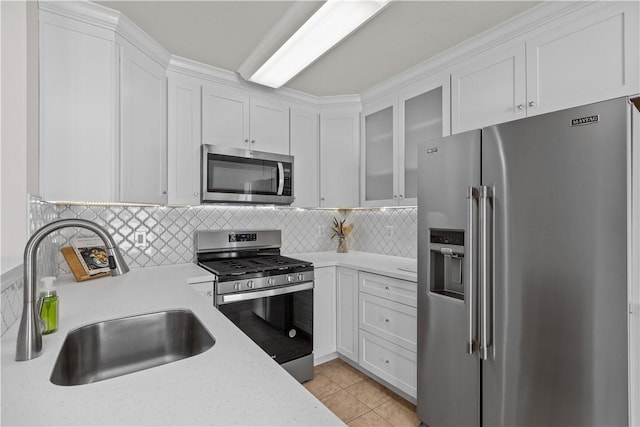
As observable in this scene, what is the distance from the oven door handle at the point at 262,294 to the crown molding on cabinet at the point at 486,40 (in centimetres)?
182

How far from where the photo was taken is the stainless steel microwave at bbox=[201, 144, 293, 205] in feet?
7.88

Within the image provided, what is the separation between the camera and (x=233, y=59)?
2291 millimetres

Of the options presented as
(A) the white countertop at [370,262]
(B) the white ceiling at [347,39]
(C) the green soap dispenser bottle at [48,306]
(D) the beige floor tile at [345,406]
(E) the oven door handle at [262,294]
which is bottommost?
(D) the beige floor tile at [345,406]

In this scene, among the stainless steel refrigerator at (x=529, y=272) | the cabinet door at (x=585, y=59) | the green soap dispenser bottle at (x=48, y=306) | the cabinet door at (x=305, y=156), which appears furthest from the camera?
the cabinet door at (x=305, y=156)

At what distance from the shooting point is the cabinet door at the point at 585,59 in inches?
56.6

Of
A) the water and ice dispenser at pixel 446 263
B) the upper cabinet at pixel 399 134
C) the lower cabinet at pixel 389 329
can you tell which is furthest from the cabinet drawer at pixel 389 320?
the upper cabinet at pixel 399 134

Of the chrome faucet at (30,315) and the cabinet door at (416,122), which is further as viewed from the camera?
the cabinet door at (416,122)

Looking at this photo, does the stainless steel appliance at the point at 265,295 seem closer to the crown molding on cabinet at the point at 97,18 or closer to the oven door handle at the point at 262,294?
the oven door handle at the point at 262,294

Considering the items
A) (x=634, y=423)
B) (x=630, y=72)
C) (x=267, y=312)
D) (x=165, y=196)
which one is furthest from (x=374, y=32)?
(x=634, y=423)

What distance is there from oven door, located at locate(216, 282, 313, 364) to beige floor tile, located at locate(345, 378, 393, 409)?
44cm

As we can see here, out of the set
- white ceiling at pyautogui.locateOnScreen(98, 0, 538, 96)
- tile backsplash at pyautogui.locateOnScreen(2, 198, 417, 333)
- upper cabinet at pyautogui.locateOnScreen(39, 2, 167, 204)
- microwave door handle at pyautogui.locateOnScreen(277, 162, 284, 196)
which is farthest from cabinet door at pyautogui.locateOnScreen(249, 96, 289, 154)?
upper cabinet at pyautogui.locateOnScreen(39, 2, 167, 204)

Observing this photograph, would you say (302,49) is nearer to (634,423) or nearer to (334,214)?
(334,214)

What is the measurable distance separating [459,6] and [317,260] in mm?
2082

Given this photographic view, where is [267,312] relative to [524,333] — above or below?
below
